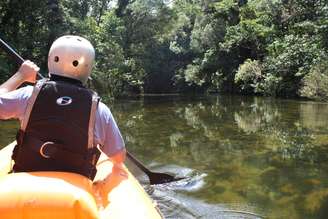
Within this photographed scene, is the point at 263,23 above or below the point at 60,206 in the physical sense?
above

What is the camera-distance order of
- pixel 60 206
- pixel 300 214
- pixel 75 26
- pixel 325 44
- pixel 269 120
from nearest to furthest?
pixel 60 206 → pixel 300 214 → pixel 269 120 → pixel 325 44 → pixel 75 26

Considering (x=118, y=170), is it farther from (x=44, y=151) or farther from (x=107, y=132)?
(x=44, y=151)

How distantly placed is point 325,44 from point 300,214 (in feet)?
41.1

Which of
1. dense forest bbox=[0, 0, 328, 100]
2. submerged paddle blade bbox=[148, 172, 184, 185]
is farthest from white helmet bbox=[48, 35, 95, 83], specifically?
dense forest bbox=[0, 0, 328, 100]

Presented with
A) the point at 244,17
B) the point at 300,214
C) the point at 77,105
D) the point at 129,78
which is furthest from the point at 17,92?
the point at 244,17

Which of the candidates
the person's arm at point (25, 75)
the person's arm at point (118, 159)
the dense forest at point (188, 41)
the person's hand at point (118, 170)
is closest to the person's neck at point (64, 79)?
the person's arm at point (25, 75)

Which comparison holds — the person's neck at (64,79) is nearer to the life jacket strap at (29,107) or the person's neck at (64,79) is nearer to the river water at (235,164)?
the life jacket strap at (29,107)

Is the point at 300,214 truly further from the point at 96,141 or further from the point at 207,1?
the point at 207,1

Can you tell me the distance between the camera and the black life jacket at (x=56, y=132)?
2.40 metres

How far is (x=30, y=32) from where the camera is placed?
61.9 ft

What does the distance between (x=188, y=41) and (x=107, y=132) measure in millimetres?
34955

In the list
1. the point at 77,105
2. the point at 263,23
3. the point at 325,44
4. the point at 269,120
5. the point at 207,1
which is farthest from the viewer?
the point at 207,1

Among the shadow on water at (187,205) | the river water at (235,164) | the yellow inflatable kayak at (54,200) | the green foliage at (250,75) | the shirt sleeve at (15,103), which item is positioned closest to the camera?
the yellow inflatable kayak at (54,200)

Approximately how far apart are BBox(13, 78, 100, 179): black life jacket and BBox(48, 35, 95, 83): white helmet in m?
0.15
